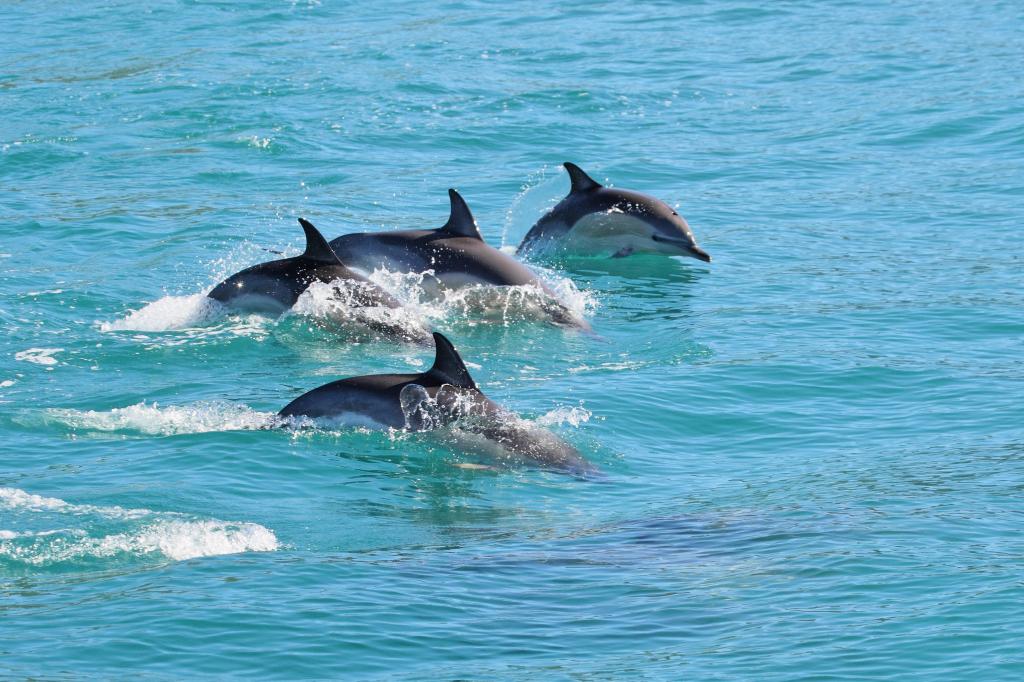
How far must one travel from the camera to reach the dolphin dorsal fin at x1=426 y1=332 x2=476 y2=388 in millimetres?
11578

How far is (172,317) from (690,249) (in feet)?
20.0

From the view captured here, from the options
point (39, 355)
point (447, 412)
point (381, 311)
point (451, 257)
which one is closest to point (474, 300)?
point (451, 257)

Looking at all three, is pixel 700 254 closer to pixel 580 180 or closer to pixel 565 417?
pixel 580 180

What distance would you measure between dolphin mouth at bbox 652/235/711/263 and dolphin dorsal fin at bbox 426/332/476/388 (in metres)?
7.49

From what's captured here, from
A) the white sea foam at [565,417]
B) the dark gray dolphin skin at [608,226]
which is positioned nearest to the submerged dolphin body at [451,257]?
the dark gray dolphin skin at [608,226]

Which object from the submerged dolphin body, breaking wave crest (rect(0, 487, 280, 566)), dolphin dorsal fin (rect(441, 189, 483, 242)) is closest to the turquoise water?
breaking wave crest (rect(0, 487, 280, 566))

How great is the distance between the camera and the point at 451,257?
647 inches

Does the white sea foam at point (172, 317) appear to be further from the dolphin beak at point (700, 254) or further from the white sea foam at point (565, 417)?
the dolphin beak at point (700, 254)

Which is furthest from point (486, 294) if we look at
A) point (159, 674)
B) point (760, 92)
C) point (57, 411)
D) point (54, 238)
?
point (760, 92)

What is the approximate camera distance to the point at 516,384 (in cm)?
1414

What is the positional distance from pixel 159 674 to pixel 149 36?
82.2 feet

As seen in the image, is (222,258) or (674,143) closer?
(222,258)

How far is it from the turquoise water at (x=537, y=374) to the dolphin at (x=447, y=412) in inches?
6.1

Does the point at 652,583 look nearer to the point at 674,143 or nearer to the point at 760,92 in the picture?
the point at 674,143
